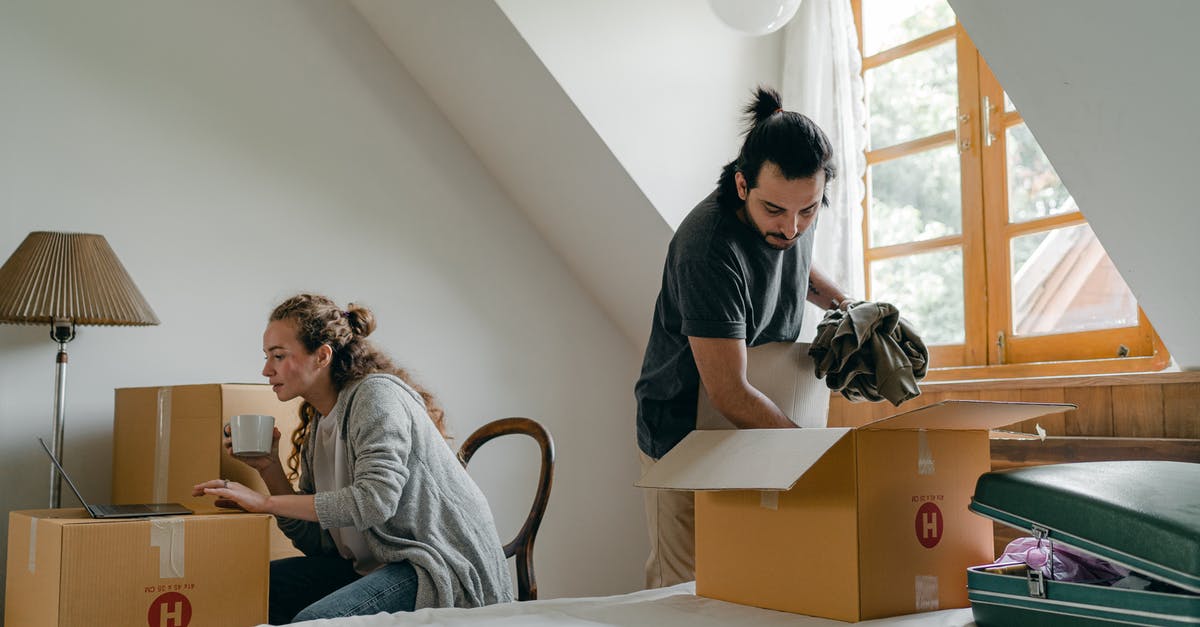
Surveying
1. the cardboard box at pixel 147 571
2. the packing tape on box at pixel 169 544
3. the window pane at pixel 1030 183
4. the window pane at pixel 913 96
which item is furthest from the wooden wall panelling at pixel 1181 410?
the packing tape on box at pixel 169 544

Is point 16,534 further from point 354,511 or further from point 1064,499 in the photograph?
point 1064,499

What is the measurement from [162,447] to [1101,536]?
191cm

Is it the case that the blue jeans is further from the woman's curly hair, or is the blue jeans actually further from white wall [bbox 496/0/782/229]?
white wall [bbox 496/0/782/229]

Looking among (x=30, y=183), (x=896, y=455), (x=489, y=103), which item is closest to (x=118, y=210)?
(x=30, y=183)

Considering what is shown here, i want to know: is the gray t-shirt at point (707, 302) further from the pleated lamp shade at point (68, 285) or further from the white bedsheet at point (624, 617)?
the pleated lamp shade at point (68, 285)

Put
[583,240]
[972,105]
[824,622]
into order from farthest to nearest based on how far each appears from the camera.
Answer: [583,240] < [972,105] < [824,622]

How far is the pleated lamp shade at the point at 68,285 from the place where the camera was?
2.09 m

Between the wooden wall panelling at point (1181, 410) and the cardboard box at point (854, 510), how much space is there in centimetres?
96

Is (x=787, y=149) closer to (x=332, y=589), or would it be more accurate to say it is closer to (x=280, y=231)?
(x=332, y=589)

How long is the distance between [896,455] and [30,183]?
88.6 inches

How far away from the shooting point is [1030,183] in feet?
8.41

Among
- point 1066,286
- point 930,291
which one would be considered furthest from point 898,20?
point 1066,286

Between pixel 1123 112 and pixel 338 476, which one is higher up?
pixel 1123 112

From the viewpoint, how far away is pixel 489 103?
3.01 m
